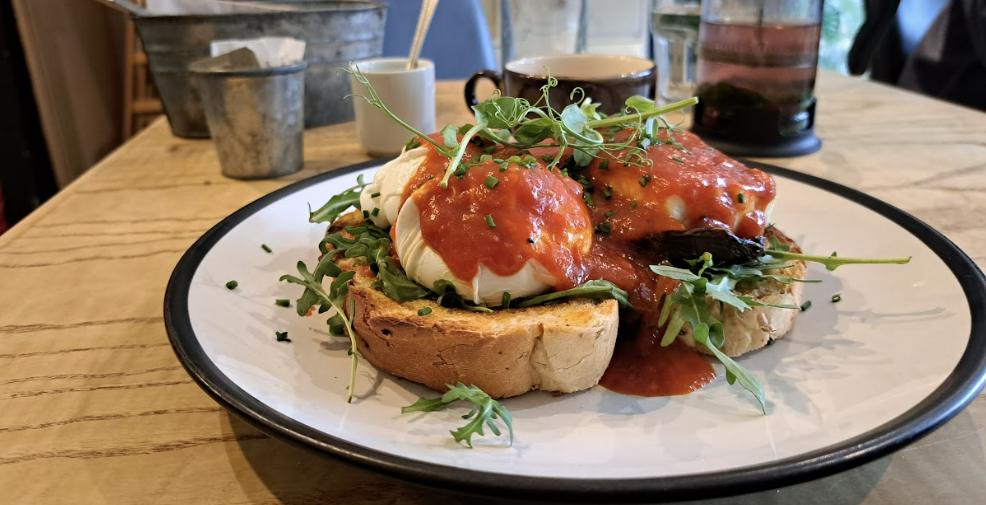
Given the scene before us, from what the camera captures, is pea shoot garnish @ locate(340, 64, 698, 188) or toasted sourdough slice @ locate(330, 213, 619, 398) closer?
toasted sourdough slice @ locate(330, 213, 619, 398)

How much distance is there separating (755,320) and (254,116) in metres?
1.91

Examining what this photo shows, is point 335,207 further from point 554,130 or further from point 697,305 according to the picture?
point 697,305

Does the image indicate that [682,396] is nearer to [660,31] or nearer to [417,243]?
[417,243]

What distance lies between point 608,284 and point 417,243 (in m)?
0.37

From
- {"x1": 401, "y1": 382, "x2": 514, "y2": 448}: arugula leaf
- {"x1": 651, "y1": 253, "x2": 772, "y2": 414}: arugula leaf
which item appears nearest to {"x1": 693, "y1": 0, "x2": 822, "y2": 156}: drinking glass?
{"x1": 651, "y1": 253, "x2": 772, "y2": 414}: arugula leaf

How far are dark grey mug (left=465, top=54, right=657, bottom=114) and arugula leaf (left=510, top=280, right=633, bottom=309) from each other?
102cm

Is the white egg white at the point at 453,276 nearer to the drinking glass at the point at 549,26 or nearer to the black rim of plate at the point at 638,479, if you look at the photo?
the black rim of plate at the point at 638,479

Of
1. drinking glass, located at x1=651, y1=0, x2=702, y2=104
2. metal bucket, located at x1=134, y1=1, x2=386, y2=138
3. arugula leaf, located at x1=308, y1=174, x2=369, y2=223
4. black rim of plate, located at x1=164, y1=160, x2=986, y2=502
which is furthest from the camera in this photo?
drinking glass, located at x1=651, y1=0, x2=702, y2=104

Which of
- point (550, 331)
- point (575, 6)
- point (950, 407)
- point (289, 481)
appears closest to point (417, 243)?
point (550, 331)

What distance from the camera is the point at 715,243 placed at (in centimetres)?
129

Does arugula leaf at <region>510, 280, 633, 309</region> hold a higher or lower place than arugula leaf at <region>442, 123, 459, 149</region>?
lower

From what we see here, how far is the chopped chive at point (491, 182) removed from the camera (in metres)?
1.21

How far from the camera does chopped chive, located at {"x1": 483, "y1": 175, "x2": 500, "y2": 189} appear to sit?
1.21 m

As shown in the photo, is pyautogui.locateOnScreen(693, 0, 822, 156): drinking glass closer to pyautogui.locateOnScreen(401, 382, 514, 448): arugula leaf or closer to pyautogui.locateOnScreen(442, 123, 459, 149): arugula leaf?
pyautogui.locateOnScreen(442, 123, 459, 149): arugula leaf
